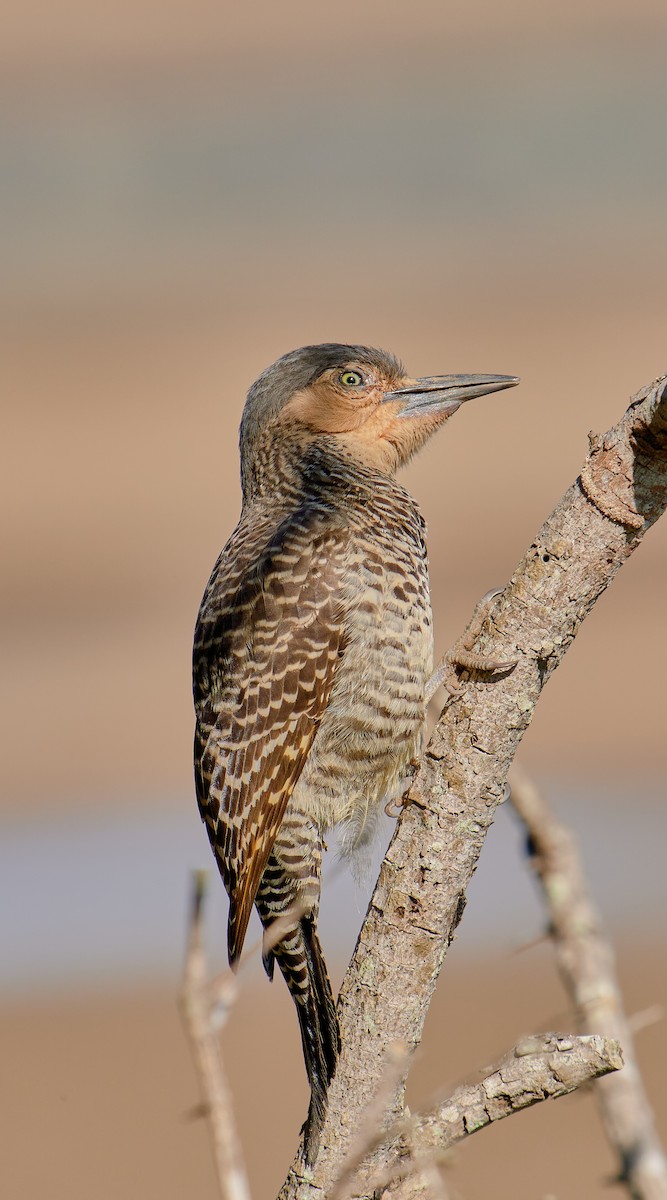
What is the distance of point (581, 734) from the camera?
45.5 ft

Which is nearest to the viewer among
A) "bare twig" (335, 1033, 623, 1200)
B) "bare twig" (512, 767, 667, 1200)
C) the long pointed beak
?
"bare twig" (335, 1033, 623, 1200)

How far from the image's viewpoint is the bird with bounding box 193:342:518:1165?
4.48 m

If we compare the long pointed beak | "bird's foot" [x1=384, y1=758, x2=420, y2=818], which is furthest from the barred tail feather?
the long pointed beak

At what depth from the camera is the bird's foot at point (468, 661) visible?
337 cm

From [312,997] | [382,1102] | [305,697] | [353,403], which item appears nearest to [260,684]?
[305,697]

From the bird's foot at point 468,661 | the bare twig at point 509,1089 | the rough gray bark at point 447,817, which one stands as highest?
the bird's foot at point 468,661

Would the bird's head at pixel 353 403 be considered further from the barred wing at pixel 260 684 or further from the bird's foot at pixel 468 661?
the bird's foot at pixel 468 661

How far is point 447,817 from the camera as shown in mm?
3396

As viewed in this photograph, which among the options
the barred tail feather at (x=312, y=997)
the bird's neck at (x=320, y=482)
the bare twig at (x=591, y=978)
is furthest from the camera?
the bird's neck at (x=320, y=482)

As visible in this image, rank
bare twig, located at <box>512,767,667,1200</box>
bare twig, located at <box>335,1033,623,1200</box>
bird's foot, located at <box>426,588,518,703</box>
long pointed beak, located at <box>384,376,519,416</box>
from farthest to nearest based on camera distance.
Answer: long pointed beak, located at <box>384,376,519,416</box>, bird's foot, located at <box>426,588,518,703</box>, bare twig, located at <box>512,767,667,1200</box>, bare twig, located at <box>335,1033,623,1200</box>

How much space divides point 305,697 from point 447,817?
1229mm

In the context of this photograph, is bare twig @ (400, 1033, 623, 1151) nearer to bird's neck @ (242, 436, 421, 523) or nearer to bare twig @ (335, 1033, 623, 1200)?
bare twig @ (335, 1033, 623, 1200)

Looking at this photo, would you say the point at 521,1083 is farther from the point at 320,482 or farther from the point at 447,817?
the point at 320,482

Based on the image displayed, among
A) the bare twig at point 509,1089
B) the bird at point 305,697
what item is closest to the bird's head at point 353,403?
the bird at point 305,697
